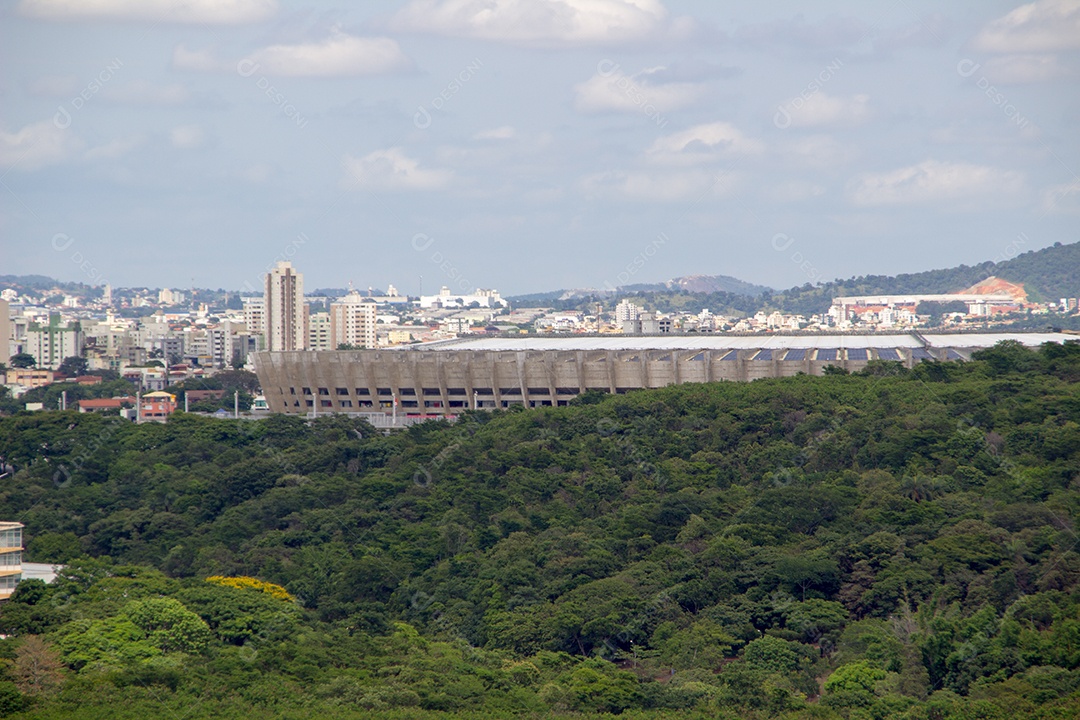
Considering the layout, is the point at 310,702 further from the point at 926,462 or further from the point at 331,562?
the point at 926,462

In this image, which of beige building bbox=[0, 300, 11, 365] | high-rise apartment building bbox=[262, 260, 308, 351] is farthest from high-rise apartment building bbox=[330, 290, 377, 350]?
beige building bbox=[0, 300, 11, 365]

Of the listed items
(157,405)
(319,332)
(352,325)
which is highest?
(352,325)

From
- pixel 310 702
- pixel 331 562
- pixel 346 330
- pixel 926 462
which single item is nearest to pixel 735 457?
pixel 926 462

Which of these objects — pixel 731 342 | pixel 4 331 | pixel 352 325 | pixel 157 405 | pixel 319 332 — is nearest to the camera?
pixel 731 342

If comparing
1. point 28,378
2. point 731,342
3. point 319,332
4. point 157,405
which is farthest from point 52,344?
point 731,342

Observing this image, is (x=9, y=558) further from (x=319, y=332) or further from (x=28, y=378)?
(x=319, y=332)

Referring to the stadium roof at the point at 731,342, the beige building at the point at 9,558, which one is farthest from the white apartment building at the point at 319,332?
the beige building at the point at 9,558

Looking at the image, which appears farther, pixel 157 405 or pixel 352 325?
pixel 352 325

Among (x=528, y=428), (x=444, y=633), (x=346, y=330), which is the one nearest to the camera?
(x=444, y=633)
